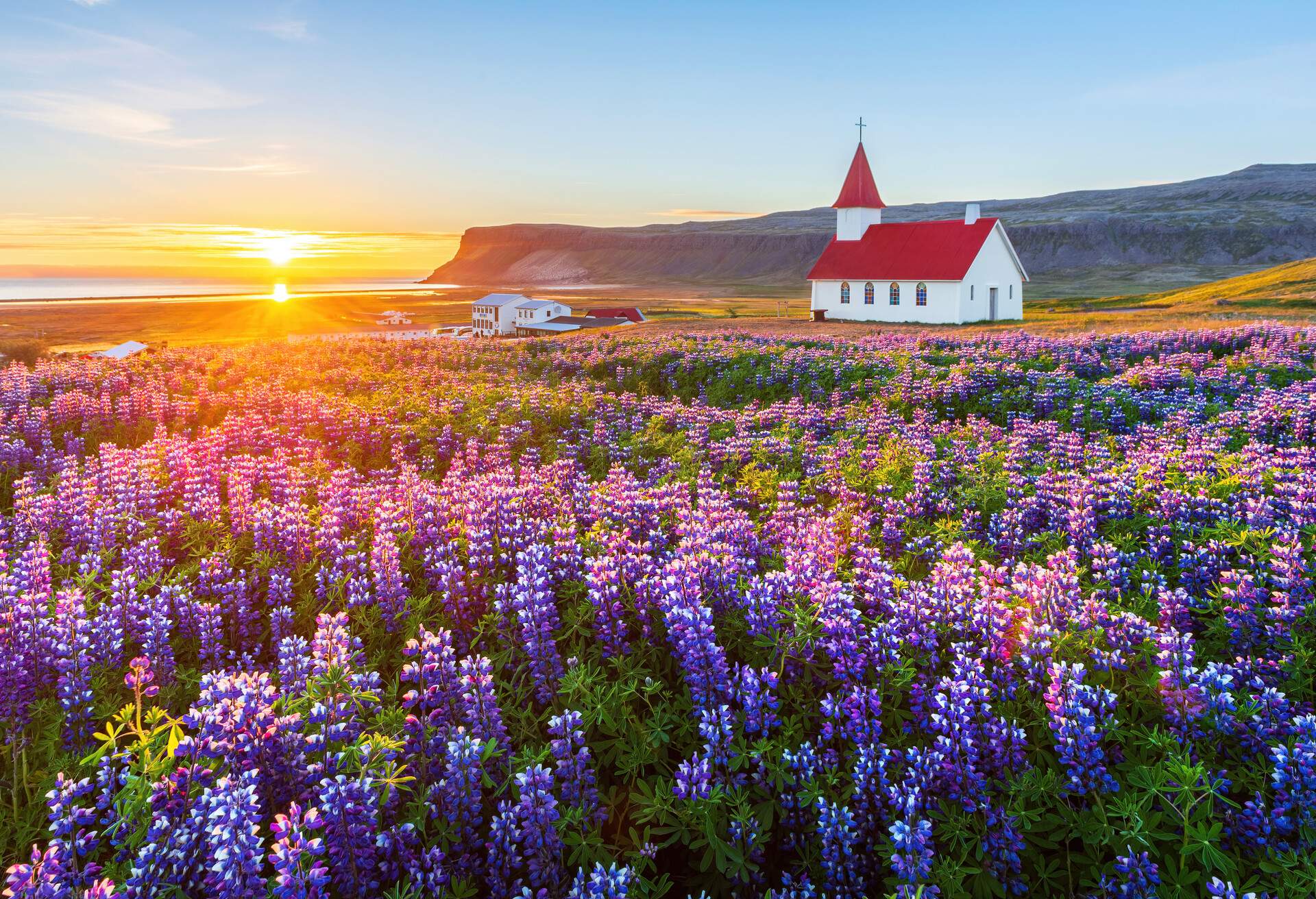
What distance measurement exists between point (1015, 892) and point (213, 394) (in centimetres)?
1539

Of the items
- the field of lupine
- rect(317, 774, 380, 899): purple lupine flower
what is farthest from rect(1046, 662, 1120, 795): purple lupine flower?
rect(317, 774, 380, 899): purple lupine flower

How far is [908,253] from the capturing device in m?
55.2

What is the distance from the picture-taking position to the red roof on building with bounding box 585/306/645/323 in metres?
110

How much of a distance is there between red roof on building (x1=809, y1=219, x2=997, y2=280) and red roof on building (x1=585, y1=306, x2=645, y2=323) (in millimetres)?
49412

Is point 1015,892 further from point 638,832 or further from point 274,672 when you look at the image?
point 274,672

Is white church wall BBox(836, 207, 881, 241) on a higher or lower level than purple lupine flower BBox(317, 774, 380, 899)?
→ higher

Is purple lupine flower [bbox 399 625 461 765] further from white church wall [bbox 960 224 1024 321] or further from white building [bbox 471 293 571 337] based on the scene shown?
white building [bbox 471 293 571 337]

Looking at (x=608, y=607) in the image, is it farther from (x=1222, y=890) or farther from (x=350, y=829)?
(x=1222, y=890)

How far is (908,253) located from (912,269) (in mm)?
2077

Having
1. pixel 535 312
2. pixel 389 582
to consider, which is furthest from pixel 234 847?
pixel 535 312

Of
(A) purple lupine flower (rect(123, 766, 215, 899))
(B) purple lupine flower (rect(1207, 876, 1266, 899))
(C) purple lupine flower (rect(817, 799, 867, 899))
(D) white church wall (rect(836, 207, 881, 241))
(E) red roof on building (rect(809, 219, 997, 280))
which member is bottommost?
(C) purple lupine flower (rect(817, 799, 867, 899))

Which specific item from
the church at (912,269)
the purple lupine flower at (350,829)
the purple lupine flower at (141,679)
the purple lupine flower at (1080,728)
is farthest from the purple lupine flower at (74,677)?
the church at (912,269)

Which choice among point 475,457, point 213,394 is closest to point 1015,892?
point 475,457

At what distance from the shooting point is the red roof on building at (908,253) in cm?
5216
